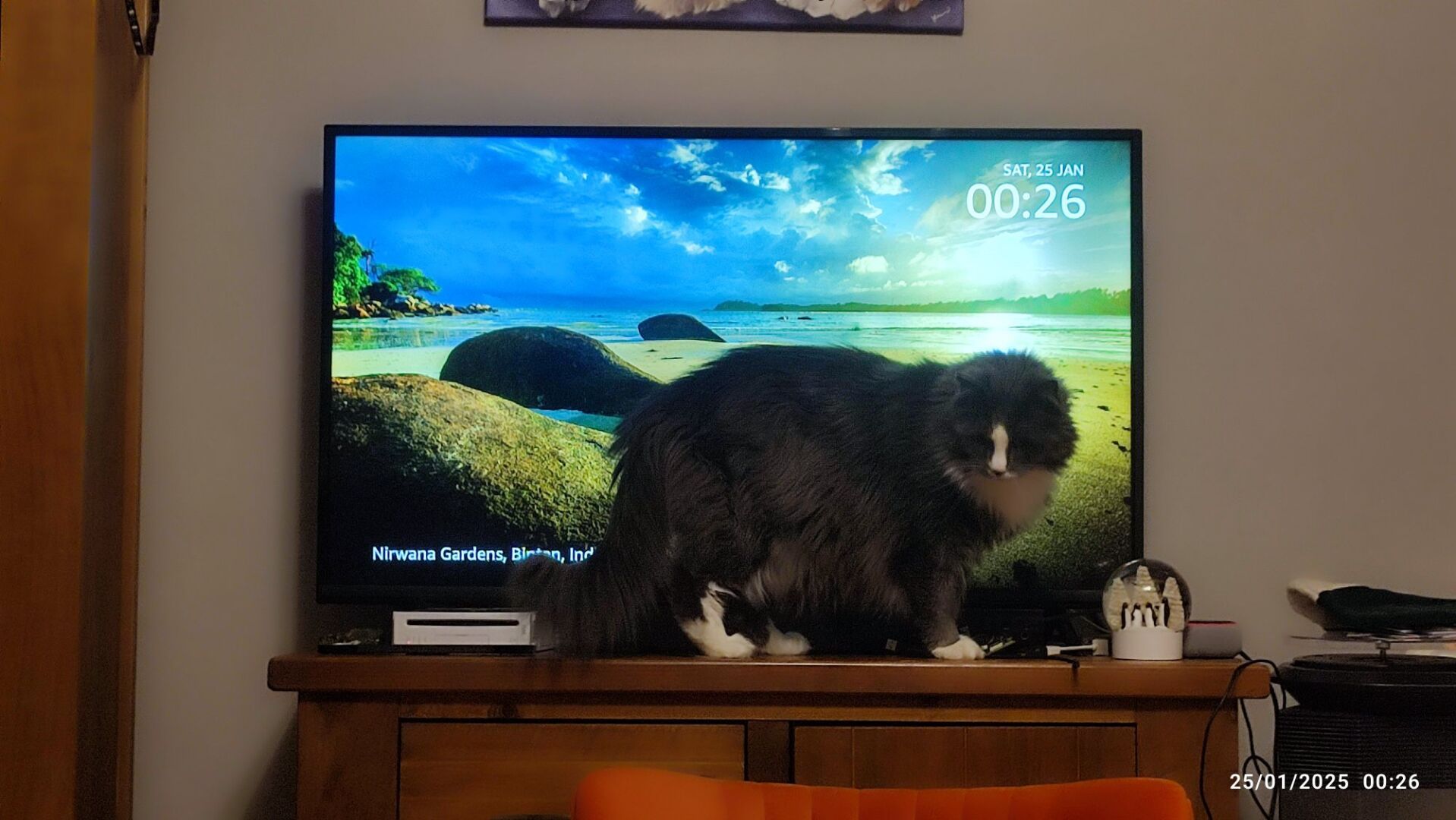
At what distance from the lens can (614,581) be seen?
2021mm

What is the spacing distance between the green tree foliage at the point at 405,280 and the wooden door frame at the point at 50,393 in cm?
45

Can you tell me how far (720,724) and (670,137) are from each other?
100 centimetres

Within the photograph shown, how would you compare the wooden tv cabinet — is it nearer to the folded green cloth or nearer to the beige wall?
the folded green cloth

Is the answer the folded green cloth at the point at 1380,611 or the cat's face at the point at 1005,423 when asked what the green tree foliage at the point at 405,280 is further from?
the folded green cloth at the point at 1380,611

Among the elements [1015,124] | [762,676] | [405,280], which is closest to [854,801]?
[762,676]

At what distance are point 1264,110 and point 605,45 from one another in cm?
124

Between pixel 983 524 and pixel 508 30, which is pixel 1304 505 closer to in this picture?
pixel 983 524

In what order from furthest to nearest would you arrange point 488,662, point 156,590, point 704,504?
point 156,590 → point 704,504 → point 488,662

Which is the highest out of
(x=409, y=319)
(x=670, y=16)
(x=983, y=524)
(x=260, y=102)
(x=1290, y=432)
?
(x=670, y=16)

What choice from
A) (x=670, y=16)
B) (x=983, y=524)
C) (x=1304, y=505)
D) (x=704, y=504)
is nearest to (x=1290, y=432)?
(x=1304, y=505)

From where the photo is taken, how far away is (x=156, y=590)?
234 cm

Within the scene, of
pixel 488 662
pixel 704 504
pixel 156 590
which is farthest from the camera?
pixel 156 590

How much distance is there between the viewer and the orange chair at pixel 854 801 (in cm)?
146

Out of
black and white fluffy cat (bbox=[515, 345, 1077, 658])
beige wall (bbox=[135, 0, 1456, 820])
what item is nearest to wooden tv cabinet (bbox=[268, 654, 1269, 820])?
black and white fluffy cat (bbox=[515, 345, 1077, 658])
